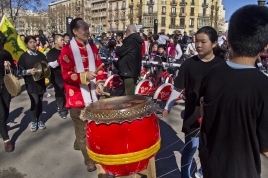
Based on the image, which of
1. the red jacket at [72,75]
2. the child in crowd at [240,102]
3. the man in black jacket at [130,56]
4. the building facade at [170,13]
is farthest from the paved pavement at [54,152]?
the building facade at [170,13]

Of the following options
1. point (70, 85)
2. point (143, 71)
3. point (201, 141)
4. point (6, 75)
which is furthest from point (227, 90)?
point (143, 71)

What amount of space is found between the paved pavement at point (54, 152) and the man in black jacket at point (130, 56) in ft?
3.79

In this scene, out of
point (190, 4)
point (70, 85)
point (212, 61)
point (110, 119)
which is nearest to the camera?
point (110, 119)

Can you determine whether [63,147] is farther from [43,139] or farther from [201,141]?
[201,141]

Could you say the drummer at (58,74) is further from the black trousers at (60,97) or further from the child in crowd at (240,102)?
the child in crowd at (240,102)

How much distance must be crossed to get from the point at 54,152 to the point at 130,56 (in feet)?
7.88

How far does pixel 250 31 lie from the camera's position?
1387 mm

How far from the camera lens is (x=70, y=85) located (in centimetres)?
323

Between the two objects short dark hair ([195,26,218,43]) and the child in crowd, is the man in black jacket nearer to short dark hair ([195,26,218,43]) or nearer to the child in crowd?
short dark hair ([195,26,218,43])

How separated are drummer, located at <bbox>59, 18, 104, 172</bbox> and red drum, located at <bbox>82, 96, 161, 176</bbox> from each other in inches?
34.4

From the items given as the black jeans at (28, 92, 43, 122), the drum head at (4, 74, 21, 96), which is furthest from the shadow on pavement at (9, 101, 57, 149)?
the drum head at (4, 74, 21, 96)

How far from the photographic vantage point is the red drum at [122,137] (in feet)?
7.05

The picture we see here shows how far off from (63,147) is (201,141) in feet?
10.0

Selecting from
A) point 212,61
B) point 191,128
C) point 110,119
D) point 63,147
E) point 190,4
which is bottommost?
point 63,147
